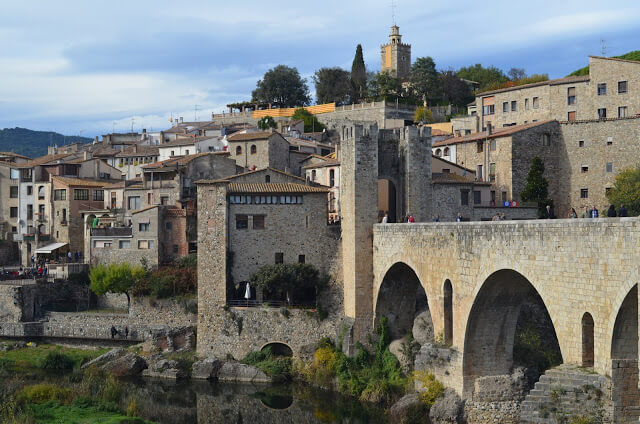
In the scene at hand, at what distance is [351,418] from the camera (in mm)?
33688

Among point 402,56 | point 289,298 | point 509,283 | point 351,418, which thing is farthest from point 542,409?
point 402,56

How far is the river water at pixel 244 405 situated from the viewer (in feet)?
112

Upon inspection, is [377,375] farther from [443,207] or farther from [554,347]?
[443,207]

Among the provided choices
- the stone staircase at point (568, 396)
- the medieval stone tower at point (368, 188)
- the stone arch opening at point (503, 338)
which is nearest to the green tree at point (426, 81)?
the medieval stone tower at point (368, 188)

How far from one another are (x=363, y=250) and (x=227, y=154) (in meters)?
21.9

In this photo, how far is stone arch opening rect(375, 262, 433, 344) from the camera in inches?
1524

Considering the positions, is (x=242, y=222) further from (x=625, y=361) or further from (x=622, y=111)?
(x=622, y=111)

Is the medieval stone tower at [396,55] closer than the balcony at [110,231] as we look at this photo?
No

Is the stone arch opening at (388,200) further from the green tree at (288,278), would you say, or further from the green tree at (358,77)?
the green tree at (358,77)

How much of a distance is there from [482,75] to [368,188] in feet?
182

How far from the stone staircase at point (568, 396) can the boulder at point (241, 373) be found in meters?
17.7

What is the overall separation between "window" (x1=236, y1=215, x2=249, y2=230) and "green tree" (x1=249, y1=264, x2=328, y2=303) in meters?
2.34

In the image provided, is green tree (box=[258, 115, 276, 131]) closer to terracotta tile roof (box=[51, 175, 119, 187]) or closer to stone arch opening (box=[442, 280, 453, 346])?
terracotta tile roof (box=[51, 175, 119, 187])

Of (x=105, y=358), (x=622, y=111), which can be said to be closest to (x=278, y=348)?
(x=105, y=358)
